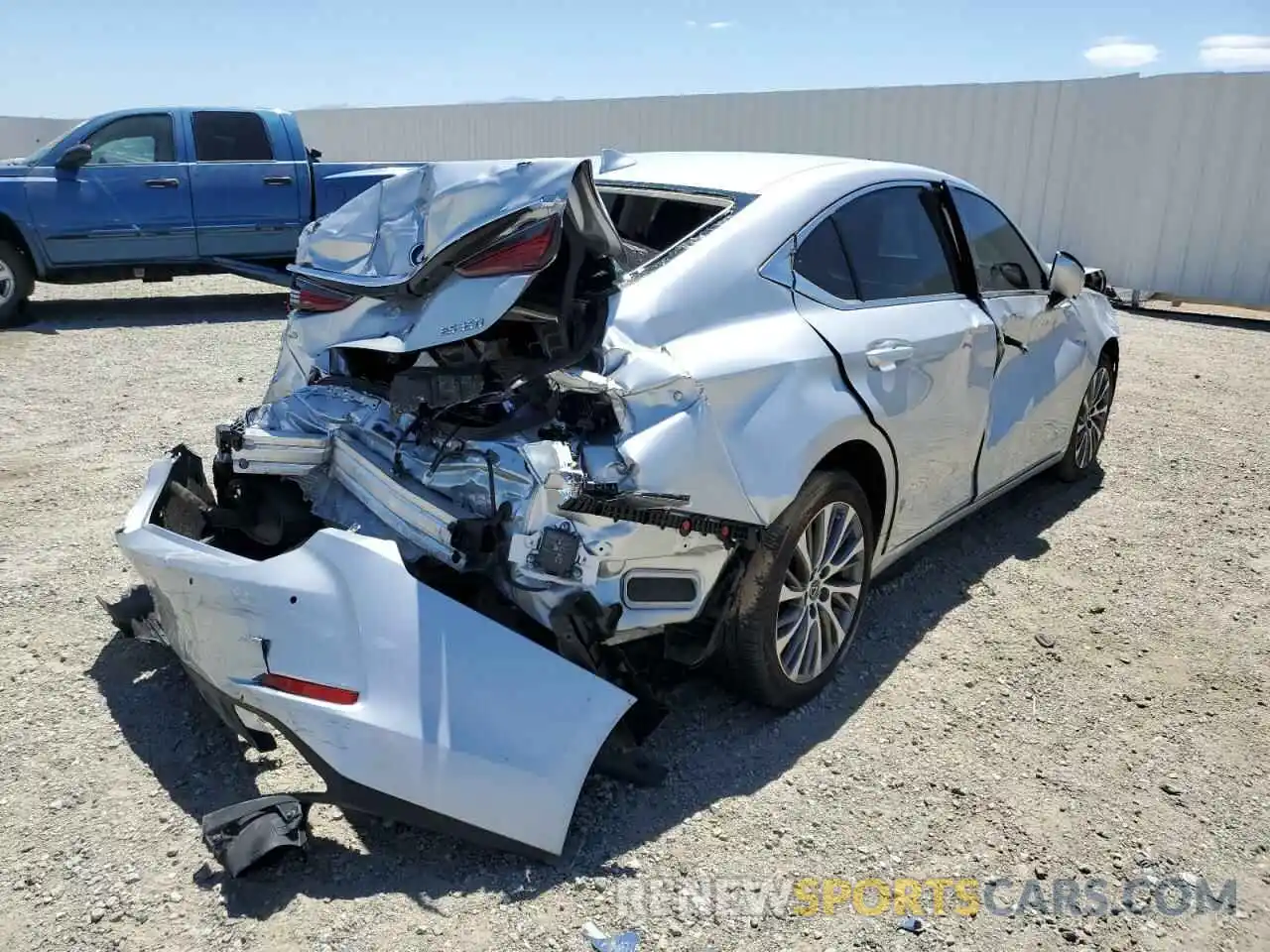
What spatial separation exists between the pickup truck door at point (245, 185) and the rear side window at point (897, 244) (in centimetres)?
808

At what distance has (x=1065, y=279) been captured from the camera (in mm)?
4695

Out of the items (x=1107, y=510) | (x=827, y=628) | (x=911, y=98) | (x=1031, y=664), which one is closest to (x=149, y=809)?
(x=827, y=628)

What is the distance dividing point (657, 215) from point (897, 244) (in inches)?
38.7

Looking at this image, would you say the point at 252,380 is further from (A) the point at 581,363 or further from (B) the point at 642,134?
(B) the point at 642,134

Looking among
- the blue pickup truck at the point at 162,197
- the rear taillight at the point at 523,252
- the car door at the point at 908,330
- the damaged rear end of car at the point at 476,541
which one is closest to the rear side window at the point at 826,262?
the car door at the point at 908,330

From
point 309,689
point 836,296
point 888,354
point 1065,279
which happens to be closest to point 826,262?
point 836,296

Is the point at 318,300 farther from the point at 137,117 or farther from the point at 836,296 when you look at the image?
the point at 137,117

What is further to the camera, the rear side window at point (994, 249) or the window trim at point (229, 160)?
the window trim at point (229, 160)

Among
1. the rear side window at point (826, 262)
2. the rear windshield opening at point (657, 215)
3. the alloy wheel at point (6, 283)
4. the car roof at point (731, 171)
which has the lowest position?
the alloy wheel at point (6, 283)

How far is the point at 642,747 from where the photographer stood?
313 centimetres

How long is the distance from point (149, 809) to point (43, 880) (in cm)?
32

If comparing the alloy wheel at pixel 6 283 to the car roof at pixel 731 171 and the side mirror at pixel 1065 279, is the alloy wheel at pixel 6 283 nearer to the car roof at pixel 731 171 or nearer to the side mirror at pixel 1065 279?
the car roof at pixel 731 171

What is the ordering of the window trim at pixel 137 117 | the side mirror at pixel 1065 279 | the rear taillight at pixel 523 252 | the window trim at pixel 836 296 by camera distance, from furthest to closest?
the window trim at pixel 137 117, the side mirror at pixel 1065 279, the window trim at pixel 836 296, the rear taillight at pixel 523 252

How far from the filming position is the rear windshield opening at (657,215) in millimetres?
3398
